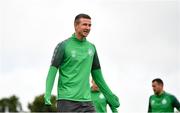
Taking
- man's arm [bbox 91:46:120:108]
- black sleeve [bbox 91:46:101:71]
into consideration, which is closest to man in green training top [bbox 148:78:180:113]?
man's arm [bbox 91:46:120:108]

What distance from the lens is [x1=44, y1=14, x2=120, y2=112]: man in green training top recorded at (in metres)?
13.8

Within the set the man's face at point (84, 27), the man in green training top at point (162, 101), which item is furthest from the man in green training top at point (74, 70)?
the man in green training top at point (162, 101)

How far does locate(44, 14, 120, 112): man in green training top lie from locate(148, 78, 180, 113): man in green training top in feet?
32.0

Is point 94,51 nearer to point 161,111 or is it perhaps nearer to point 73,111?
point 73,111

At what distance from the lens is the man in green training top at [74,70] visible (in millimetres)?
13805

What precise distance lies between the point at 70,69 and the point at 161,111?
1038 cm

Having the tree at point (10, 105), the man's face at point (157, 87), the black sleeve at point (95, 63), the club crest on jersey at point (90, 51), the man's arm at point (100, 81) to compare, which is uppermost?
the club crest on jersey at point (90, 51)

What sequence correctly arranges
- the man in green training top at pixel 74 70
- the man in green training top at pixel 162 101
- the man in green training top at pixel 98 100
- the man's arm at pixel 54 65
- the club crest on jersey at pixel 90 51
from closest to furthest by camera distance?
1. the man in green training top at pixel 74 70
2. the man's arm at pixel 54 65
3. the club crest on jersey at pixel 90 51
4. the man in green training top at pixel 98 100
5. the man in green training top at pixel 162 101

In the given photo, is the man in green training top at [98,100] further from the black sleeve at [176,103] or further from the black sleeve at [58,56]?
the black sleeve at [58,56]

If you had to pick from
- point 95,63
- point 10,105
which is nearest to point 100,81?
point 95,63

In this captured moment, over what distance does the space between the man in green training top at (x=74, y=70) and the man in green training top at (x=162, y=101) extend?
9.75 m

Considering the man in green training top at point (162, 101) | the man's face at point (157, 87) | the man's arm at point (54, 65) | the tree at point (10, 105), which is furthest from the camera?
the tree at point (10, 105)

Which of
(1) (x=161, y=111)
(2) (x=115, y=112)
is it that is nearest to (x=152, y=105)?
(1) (x=161, y=111)

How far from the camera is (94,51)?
1430 cm
